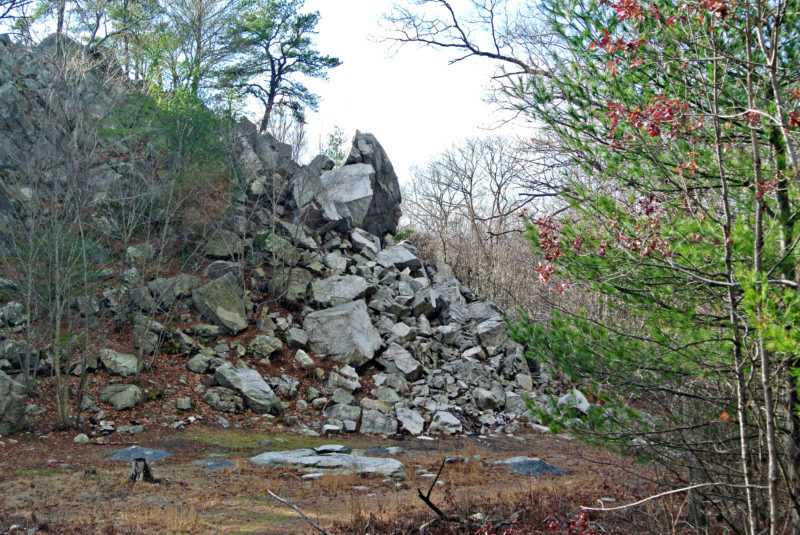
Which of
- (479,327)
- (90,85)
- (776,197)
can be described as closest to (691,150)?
(776,197)

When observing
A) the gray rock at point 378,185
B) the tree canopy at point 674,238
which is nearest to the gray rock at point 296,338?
the gray rock at point 378,185

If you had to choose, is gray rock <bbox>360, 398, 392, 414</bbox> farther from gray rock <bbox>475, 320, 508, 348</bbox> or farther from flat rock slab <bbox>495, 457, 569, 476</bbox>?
gray rock <bbox>475, 320, 508, 348</bbox>

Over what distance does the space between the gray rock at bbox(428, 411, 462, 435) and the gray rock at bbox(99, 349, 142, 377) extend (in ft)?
24.0

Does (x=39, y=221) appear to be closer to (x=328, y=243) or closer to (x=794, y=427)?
(x=328, y=243)

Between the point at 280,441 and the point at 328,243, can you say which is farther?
the point at 328,243

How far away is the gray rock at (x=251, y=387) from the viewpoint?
14.1 meters

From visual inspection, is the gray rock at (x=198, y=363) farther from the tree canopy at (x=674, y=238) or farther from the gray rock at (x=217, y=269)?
the tree canopy at (x=674, y=238)

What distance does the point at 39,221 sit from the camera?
1240 centimetres

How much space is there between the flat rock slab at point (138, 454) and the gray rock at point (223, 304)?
20.4ft

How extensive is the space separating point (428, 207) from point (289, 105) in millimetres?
8610

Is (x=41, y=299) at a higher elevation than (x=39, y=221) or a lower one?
lower

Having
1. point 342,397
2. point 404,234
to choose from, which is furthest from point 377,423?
point 404,234

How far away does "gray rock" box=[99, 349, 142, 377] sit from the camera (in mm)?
14094

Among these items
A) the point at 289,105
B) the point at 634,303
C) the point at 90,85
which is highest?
the point at 289,105
